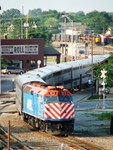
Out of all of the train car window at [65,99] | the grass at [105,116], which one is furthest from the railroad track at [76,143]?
the grass at [105,116]

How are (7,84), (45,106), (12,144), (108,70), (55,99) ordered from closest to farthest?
(12,144) → (55,99) → (45,106) → (108,70) → (7,84)

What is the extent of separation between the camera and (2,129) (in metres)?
37.2

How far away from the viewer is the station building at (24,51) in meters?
113

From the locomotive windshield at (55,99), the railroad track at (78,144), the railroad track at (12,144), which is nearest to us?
the railroad track at (12,144)

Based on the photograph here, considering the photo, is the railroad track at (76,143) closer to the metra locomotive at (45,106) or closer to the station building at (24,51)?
the metra locomotive at (45,106)

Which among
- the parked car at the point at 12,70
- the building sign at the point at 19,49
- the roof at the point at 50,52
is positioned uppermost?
the building sign at the point at 19,49

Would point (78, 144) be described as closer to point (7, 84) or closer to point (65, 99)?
point (65, 99)

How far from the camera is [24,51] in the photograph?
374 ft

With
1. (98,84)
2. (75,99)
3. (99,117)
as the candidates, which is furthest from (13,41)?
(99,117)

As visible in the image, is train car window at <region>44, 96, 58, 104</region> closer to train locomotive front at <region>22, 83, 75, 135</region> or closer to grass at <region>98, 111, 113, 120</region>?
train locomotive front at <region>22, 83, 75, 135</region>

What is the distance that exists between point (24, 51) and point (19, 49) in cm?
94

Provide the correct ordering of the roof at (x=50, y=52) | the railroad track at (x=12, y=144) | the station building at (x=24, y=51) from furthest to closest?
the roof at (x=50, y=52), the station building at (x=24, y=51), the railroad track at (x=12, y=144)

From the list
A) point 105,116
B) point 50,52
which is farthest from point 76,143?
point 50,52

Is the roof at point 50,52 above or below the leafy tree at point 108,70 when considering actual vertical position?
below
